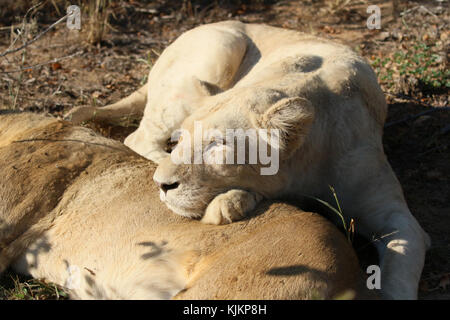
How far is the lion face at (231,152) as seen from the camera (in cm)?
384

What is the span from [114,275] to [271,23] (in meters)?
5.92

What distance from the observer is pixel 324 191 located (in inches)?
173

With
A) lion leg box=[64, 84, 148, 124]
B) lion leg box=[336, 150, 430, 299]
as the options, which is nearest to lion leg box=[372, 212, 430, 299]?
lion leg box=[336, 150, 430, 299]

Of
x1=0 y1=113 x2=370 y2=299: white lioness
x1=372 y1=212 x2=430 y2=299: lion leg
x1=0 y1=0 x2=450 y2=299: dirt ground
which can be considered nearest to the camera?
x1=0 y1=113 x2=370 y2=299: white lioness

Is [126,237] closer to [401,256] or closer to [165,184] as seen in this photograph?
[165,184]

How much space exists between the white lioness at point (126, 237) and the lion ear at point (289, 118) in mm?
484

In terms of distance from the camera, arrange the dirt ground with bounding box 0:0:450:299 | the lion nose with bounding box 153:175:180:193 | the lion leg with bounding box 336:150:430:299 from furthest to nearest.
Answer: the dirt ground with bounding box 0:0:450:299 → the lion leg with bounding box 336:150:430:299 → the lion nose with bounding box 153:175:180:193

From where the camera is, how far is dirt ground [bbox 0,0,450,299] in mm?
5496

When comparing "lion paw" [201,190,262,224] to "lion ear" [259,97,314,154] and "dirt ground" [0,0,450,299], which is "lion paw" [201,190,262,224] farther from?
"dirt ground" [0,0,450,299]

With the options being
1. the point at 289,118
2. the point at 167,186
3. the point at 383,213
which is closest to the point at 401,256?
the point at 383,213

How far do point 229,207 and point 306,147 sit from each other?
33.0 inches

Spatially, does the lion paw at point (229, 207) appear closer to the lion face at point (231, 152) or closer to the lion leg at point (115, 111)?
the lion face at point (231, 152)

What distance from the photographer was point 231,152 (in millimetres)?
3850
